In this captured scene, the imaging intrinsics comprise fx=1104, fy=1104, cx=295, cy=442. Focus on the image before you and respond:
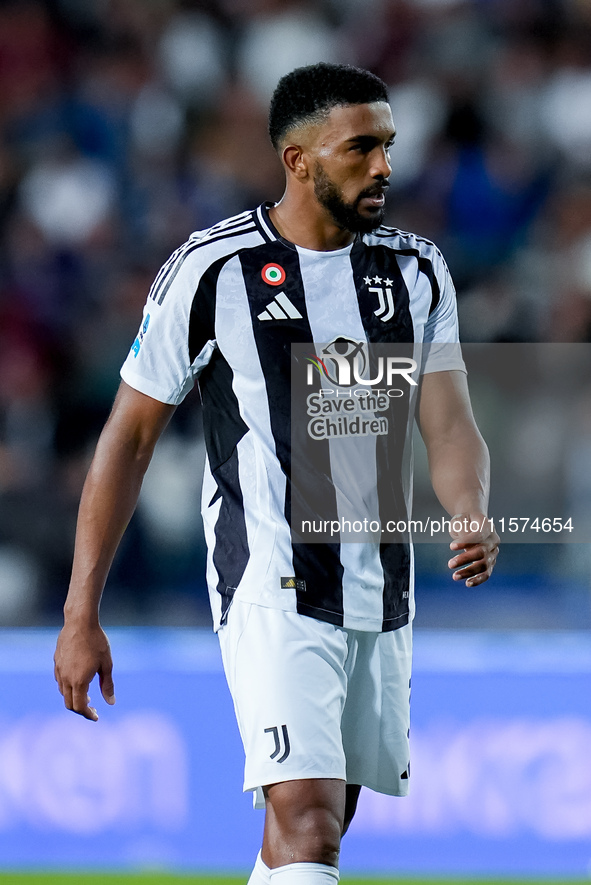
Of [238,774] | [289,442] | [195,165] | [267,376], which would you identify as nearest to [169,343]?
[267,376]

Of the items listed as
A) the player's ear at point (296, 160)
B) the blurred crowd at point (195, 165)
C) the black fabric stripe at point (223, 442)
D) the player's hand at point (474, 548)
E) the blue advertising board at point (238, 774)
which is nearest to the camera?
the player's hand at point (474, 548)

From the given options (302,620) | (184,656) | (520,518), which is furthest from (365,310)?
(520,518)

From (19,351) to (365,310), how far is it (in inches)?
96.7

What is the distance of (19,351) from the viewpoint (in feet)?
14.5

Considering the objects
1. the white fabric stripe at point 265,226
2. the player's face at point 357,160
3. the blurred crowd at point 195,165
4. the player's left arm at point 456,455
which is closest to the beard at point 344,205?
the player's face at point 357,160

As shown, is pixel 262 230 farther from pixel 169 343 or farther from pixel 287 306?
pixel 169 343

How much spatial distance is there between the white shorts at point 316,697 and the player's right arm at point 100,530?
0.85 ft

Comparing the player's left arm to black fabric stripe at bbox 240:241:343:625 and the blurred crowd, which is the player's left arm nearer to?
black fabric stripe at bbox 240:241:343:625

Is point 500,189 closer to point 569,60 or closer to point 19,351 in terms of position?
point 569,60

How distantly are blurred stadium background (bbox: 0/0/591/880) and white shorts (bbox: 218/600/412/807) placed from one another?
95 cm

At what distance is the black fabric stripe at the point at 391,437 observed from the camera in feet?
7.38

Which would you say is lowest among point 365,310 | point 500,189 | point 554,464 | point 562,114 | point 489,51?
point 554,464

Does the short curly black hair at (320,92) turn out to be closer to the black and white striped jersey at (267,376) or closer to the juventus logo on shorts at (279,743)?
the black and white striped jersey at (267,376)

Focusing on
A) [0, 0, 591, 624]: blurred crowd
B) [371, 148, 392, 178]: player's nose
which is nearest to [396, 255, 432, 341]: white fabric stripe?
[371, 148, 392, 178]: player's nose
